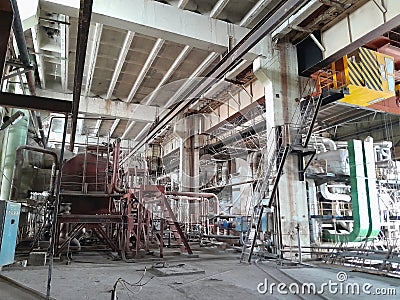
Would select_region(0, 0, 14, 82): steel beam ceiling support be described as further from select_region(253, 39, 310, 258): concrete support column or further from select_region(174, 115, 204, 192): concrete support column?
select_region(174, 115, 204, 192): concrete support column

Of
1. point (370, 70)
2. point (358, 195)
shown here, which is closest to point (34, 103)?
point (358, 195)

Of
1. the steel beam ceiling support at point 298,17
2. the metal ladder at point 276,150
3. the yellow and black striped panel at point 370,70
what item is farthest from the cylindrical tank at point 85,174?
the yellow and black striped panel at point 370,70

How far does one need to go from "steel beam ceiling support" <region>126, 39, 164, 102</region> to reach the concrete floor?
5690 mm

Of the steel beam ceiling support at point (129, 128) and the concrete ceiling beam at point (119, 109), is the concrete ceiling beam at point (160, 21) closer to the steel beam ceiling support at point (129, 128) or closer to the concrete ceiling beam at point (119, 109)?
the concrete ceiling beam at point (119, 109)

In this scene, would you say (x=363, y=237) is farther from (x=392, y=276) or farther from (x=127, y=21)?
(x=127, y=21)

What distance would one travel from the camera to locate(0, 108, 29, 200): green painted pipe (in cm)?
789

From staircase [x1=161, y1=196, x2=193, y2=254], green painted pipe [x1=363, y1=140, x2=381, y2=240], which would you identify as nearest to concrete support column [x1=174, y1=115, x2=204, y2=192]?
staircase [x1=161, y1=196, x2=193, y2=254]

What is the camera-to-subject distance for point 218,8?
7562 mm

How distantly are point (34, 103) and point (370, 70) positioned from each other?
25.4ft

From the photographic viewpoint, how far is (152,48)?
30.0ft

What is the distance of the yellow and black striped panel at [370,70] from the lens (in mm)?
7871

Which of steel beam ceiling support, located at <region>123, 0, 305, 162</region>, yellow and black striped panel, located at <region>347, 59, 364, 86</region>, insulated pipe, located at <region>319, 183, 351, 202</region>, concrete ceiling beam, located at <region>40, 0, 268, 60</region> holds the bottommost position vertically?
insulated pipe, located at <region>319, 183, 351, 202</region>

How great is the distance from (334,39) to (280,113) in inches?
87.8

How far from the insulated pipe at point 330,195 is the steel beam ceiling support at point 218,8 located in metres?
5.60
